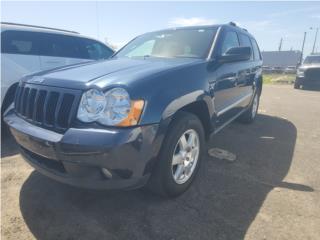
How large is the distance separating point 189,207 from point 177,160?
0.46 metres

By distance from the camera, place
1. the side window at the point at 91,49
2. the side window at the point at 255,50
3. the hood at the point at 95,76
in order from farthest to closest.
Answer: the side window at the point at 91,49 < the side window at the point at 255,50 < the hood at the point at 95,76

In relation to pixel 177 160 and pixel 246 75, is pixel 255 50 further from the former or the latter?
pixel 177 160

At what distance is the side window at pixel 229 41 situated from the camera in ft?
11.2

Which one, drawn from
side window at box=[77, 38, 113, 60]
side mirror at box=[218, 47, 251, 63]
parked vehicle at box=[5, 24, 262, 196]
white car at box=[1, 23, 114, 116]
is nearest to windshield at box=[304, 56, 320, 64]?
side window at box=[77, 38, 113, 60]

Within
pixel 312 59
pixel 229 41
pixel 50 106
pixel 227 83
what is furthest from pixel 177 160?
pixel 312 59

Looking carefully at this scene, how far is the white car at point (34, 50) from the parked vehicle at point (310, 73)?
11784mm

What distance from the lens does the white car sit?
4.13 meters

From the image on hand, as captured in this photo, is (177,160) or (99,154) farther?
(177,160)

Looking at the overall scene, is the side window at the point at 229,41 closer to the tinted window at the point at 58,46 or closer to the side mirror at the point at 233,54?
the side mirror at the point at 233,54

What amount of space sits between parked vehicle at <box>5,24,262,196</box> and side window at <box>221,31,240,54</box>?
316mm

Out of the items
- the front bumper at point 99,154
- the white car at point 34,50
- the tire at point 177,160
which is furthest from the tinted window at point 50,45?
the tire at point 177,160

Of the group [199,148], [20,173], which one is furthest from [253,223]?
[20,173]

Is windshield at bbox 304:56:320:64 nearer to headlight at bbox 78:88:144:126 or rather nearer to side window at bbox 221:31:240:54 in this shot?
side window at bbox 221:31:240:54

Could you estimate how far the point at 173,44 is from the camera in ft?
11.5
